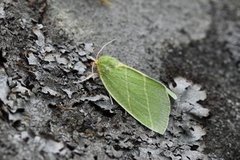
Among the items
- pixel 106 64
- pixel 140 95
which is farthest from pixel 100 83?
pixel 140 95

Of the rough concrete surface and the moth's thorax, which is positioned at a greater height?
the moth's thorax

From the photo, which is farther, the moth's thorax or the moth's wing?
the moth's thorax

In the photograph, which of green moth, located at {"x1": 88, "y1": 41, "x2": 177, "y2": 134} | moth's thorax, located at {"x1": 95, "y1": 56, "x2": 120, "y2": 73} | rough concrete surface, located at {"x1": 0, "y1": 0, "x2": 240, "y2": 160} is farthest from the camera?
moth's thorax, located at {"x1": 95, "y1": 56, "x2": 120, "y2": 73}

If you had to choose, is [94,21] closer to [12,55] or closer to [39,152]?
[12,55]

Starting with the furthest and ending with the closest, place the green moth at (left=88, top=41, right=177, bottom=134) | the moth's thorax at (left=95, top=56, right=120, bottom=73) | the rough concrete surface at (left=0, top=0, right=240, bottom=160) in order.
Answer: the moth's thorax at (left=95, top=56, right=120, bottom=73) → the green moth at (left=88, top=41, right=177, bottom=134) → the rough concrete surface at (left=0, top=0, right=240, bottom=160)
